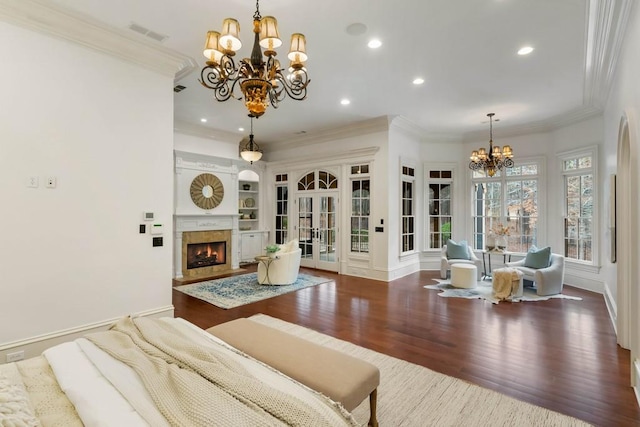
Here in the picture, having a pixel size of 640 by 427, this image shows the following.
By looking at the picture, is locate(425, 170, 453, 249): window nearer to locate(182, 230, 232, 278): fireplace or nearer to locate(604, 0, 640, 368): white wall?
locate(604, 0, 640, 368): white wall

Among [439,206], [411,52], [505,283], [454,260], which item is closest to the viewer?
[411,52]

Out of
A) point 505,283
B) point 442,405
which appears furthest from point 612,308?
point 442,405

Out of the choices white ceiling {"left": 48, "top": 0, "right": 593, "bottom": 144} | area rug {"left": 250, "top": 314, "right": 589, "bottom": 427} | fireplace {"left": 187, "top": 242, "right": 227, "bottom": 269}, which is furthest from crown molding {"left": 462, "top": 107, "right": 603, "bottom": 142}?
fireplace {"left": 187, "top": 242, "right": 227, "bottom": 269}

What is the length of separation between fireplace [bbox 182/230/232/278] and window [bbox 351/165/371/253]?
3048 millimetres

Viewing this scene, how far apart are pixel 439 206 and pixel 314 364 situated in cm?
654

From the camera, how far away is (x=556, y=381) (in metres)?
2.61

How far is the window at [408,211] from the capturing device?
6.91 meters

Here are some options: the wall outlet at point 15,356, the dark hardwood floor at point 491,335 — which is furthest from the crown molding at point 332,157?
the wall outlet at point 15,356

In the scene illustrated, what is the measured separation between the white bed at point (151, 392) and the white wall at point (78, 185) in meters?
1.60

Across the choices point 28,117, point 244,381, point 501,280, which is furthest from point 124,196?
point 501,280

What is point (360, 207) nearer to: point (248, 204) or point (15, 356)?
point (248, 204)

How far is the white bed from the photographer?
1200 mm

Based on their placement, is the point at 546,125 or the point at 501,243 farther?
the point at 546,125

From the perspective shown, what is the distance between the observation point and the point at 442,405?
2.29m
